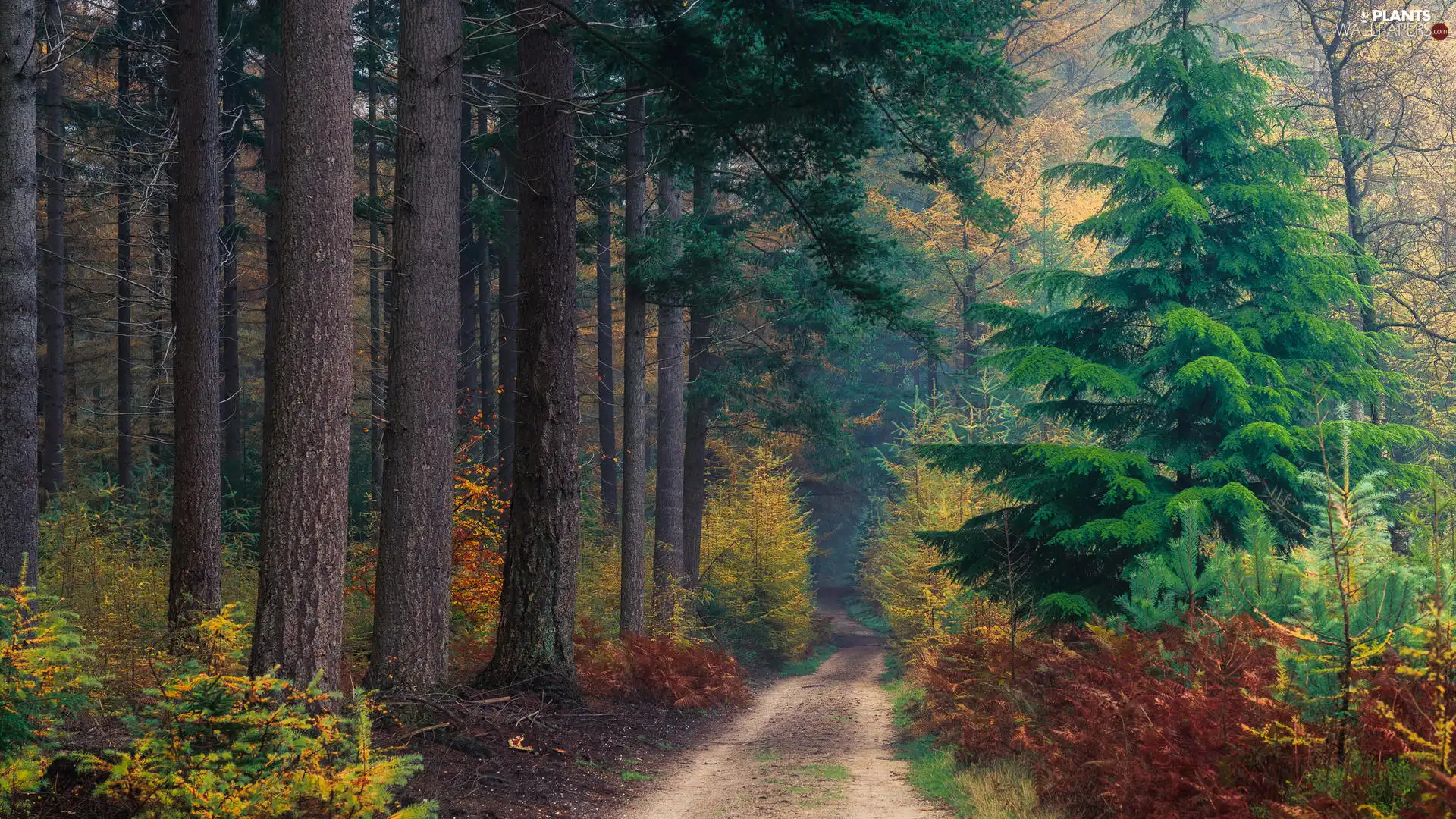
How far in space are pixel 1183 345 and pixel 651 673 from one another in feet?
28.0

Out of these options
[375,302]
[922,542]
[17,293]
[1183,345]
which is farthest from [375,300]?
[1183,345]

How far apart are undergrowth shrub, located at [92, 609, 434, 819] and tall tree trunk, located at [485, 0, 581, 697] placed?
16.5ft

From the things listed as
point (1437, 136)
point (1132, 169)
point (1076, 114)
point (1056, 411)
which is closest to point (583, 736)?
point (1056, 411)

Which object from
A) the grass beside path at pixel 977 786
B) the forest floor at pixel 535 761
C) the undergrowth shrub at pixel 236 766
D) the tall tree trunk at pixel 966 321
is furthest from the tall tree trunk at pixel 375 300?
the tall tree trunk at pixel 966 321

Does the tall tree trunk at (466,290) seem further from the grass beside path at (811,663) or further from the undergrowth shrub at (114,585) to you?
the grass beside path at (811,663)

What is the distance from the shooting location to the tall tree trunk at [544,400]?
1079 cm

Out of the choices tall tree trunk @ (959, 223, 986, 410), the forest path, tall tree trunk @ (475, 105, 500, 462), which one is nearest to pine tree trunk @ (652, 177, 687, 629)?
the forest path

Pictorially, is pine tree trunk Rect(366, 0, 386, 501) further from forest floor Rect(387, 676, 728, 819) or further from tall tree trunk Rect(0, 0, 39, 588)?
forest floor Rect(387, 676, 728, 819)

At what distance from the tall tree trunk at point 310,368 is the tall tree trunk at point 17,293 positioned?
13.6 feet

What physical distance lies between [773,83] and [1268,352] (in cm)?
833

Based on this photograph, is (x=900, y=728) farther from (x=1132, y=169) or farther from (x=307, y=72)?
(x=307, y=72)

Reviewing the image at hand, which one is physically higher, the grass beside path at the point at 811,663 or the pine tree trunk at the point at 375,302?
the pine tree trunk at the point at 375,302

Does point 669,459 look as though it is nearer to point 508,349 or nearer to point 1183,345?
point 508,349

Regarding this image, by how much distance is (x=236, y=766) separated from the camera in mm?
5289
